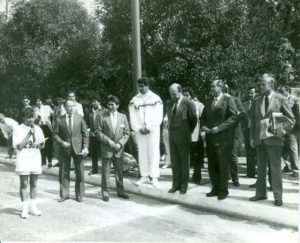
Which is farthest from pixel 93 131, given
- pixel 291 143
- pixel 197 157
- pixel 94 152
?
pixel 291 143

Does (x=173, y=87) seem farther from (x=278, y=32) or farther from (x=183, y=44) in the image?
(x=183, y=44)

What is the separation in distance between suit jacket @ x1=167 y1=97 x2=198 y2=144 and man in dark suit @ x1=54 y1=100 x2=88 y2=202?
1574mm

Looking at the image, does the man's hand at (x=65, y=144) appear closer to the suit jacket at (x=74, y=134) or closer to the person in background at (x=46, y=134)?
the suit jacket at (x=74, y=134)

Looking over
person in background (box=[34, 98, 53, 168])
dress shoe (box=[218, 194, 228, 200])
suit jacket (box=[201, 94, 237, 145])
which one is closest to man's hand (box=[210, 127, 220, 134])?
suit jacket (box=[201, 94, 237, 145])

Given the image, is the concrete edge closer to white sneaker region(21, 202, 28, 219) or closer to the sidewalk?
the sidewalk

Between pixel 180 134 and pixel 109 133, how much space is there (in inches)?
49.1

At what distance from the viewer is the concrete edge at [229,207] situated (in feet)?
21.7

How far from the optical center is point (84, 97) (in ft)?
54.4

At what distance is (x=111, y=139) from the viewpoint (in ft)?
27.8

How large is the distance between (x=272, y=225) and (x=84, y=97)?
10866 mm

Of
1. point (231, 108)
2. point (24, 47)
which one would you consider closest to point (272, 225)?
point (231, 108)

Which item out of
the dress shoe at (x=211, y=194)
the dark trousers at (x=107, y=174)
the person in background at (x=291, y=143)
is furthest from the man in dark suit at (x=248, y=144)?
the dark trousers at (x=107, y=174)

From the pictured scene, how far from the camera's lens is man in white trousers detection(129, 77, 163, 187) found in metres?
8.71

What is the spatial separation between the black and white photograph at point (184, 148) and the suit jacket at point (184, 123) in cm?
2
